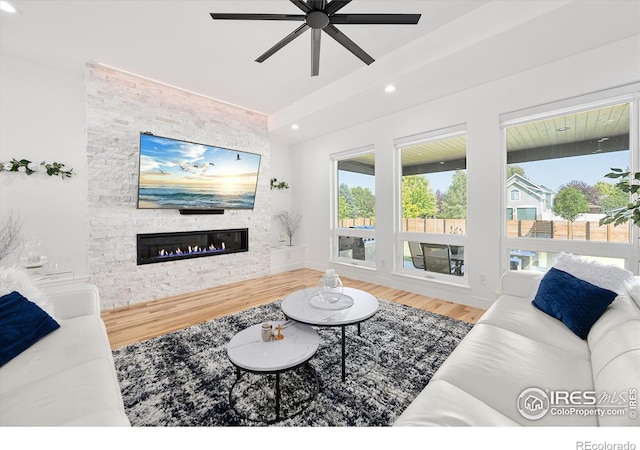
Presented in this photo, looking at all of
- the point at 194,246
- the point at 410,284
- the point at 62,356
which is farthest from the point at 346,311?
the point at 194,246

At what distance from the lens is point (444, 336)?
2424 millimetres

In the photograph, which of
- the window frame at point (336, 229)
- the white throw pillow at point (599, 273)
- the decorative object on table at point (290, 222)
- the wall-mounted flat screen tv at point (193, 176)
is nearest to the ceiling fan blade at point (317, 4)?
the white throw pillow at point (599, 273)

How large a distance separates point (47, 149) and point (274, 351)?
3592mm

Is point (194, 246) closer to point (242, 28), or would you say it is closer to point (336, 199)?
point (336, 199)

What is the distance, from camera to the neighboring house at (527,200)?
9.32 ft

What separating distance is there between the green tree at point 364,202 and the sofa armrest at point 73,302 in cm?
367

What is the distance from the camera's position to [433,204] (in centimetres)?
375

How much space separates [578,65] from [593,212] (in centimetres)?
144

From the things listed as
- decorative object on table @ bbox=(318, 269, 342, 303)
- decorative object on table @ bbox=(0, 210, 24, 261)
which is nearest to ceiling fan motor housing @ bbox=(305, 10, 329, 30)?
decorative object on table @ bbox=(318, 269, 342, 303)

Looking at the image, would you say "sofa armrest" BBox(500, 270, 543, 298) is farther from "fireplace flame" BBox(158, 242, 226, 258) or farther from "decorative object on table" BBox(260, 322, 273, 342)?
"fireplace flame" BBox(158, 242, 226, 258)

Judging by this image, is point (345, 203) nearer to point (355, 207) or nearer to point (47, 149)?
point (355, 207)

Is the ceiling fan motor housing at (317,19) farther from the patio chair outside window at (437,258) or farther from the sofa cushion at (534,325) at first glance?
the patio chair outside window at (437,258)

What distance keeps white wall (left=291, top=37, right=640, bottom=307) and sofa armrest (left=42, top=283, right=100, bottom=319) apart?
3518 millimetres
